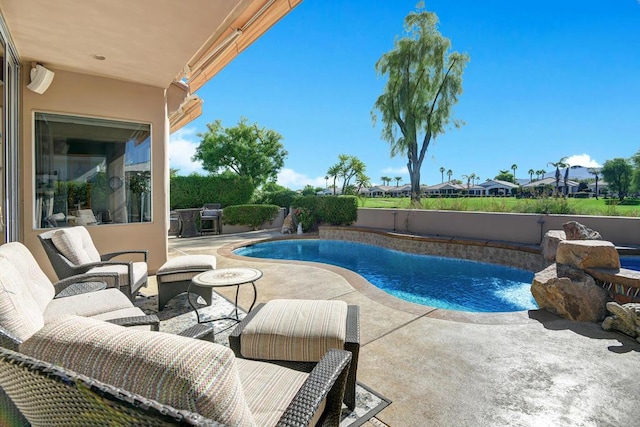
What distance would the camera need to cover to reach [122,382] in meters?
0.67

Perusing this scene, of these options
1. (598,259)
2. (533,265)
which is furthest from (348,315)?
(533,265)

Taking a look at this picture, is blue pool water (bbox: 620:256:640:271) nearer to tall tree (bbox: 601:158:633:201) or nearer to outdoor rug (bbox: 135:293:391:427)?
outdoor rug (bbox: 135:293:391:427)

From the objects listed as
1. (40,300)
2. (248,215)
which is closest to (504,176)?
(248,215)

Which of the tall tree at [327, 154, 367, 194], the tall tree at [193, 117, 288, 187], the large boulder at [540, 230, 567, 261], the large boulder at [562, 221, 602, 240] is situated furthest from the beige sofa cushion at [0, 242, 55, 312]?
the tall tree at [327, 154, 367, 194]

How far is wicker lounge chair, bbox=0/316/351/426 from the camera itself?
0.61m

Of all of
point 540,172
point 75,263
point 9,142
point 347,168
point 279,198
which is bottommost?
point 75,263

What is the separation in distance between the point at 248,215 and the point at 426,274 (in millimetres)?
7562

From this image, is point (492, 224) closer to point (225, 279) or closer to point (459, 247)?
point (459, 247)

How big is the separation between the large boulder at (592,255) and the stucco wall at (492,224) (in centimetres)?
410

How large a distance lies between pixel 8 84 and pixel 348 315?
4.81 metres

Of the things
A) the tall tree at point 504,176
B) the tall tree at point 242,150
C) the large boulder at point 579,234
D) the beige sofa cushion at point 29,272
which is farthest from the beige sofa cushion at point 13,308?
the tall tree at point 504,176

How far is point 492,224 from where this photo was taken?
8.17 metres

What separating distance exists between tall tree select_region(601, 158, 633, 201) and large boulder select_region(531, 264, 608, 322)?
133 feet

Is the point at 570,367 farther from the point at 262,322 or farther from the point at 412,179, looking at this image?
the point at 412,179
